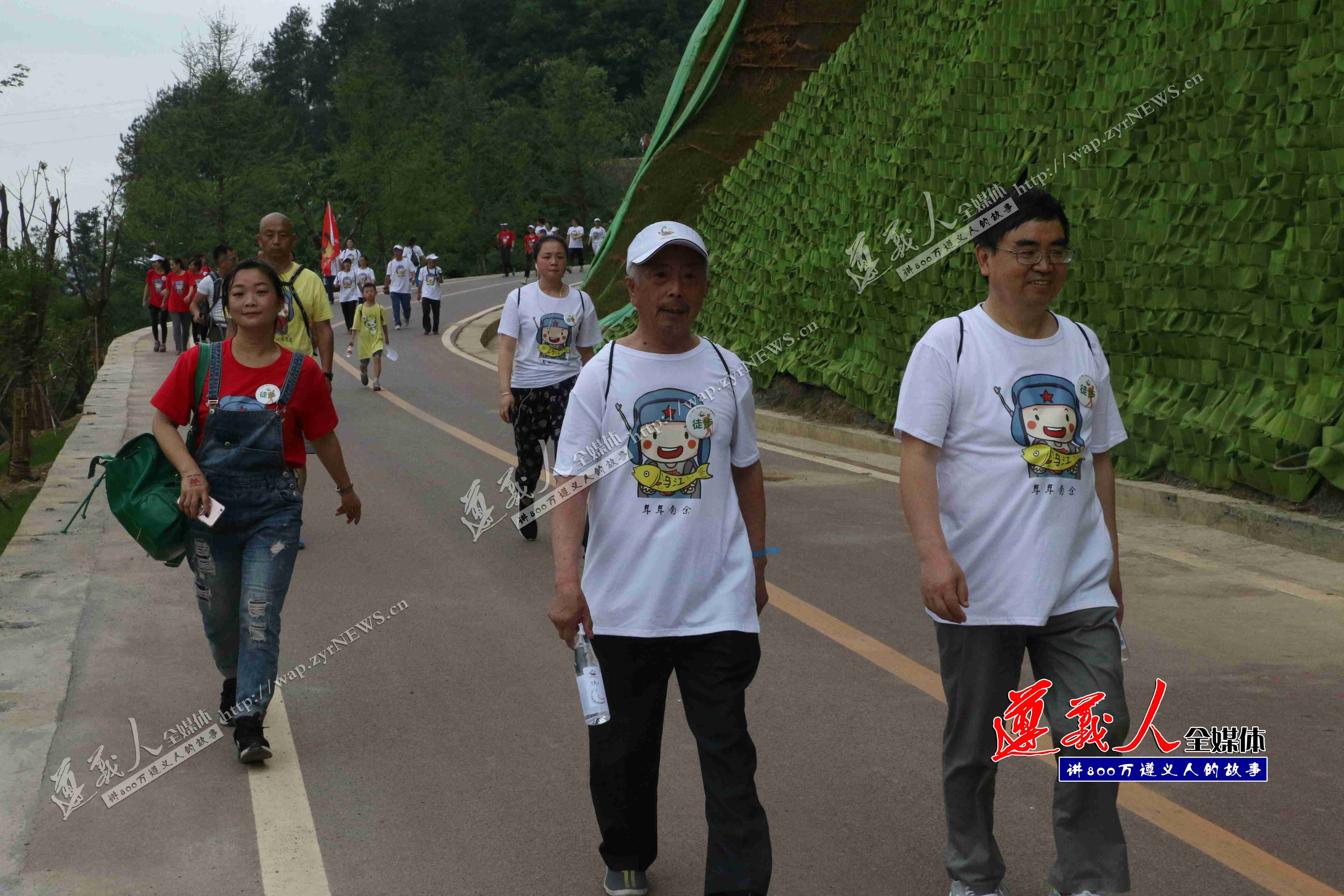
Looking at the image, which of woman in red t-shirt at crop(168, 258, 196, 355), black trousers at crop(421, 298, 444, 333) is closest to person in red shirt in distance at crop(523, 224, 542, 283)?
black trousers at crop(421, 298, 444, 333)

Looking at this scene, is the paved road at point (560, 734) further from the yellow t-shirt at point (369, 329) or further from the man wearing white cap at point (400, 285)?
the man wearing white cap at point (400, 285)

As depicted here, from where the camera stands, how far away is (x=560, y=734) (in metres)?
5.45

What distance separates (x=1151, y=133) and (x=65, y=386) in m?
28.8

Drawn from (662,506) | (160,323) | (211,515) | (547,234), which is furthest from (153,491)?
(547,234)

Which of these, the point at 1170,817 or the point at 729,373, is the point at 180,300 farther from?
the point at 1170,817

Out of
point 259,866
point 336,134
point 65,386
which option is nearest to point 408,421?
point 259,866

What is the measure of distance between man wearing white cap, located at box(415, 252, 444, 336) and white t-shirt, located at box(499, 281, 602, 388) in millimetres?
19162

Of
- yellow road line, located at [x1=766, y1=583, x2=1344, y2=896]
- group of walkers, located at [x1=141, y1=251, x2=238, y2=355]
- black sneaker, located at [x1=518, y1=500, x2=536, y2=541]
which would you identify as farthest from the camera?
group of walkers, located at [x1=141, y1=251, x2=238, y2=355]

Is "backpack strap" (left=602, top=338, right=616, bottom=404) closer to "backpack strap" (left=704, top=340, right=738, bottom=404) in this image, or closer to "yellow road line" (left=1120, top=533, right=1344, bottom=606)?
"backpack strap" (left=704, top=340, right=738, bottom=404)

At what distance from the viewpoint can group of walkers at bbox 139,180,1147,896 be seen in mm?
3592

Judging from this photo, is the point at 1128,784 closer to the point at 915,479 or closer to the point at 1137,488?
the point at 915,479

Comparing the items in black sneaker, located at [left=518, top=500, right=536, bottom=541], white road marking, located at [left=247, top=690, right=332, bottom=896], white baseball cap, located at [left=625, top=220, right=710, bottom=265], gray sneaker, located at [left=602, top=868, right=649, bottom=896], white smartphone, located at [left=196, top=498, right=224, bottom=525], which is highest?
white baseball cap, located at [left=625, top=220, right=710, bottom=265]

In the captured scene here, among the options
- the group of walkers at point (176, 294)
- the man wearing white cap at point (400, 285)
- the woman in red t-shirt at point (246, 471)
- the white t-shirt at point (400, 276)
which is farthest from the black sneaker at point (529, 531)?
the white t-shirt at point (400, 276)

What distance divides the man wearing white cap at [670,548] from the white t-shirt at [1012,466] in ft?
1.61
